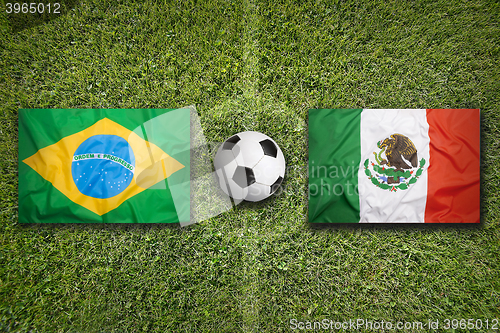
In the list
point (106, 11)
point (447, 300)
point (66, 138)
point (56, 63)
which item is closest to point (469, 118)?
point (447, 300)

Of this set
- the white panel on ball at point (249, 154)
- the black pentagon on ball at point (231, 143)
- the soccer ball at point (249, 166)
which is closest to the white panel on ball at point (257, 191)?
the soccer ball at point (249, 166)

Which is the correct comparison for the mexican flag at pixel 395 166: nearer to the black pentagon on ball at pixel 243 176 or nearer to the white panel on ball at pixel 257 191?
the white panel on ball at pixel 257 191

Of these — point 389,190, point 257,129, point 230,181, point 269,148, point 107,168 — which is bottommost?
point 389,190

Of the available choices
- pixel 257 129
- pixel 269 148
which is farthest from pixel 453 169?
pixel 257 129

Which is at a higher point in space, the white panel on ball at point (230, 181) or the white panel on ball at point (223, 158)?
the white panel on ball at point (223, 158)

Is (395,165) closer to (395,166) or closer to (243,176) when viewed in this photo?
(395,166)
